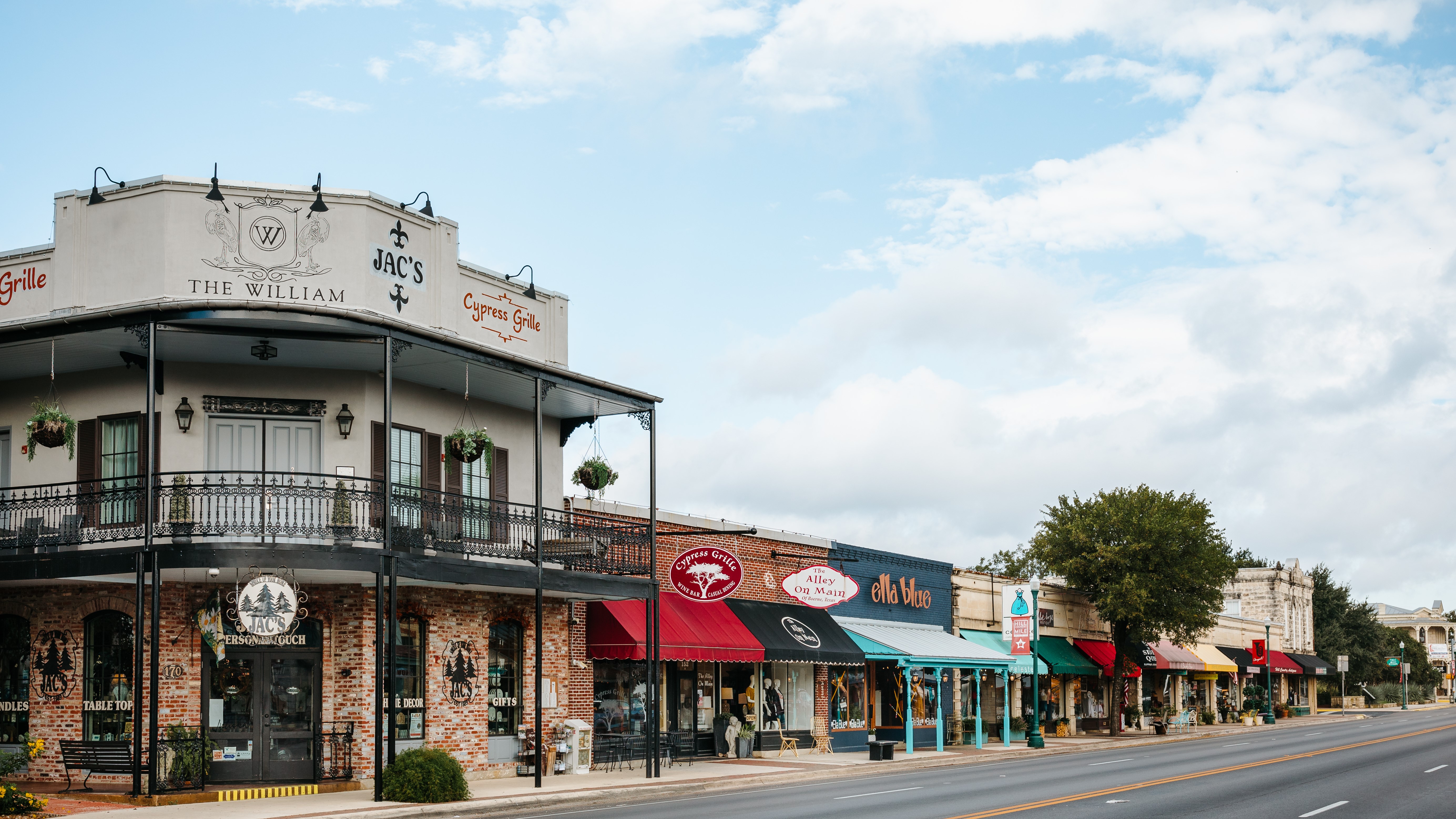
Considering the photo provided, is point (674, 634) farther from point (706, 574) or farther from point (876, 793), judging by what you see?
point (876, 793)

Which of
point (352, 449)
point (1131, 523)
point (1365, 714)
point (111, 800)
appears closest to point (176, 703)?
point (111, 800)

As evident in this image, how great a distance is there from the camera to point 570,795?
71.4 ft

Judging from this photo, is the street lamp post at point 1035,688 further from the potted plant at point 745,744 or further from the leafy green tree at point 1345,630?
the leafy green tree at point 1345,630

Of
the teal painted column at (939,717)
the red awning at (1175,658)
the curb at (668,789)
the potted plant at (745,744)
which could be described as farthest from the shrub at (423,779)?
the red awning at (1175,658)

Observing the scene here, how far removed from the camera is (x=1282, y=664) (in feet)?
245

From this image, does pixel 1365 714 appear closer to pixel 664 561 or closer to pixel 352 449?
pixel 664 561

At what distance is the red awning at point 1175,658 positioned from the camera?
54625 millimetres

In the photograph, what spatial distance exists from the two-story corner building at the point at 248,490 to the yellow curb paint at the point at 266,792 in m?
0.64

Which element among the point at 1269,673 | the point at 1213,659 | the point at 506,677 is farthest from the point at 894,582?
the point at 1269,673

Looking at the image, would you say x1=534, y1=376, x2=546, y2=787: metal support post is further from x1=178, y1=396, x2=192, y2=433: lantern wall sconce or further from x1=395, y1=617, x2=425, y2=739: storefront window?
x1=178, y1=396, x2=192, y2=433: lantern wall sconce

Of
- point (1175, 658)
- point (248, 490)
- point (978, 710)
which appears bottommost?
point (1175, 658)

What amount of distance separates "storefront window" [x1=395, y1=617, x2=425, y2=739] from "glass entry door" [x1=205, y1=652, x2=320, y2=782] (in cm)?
151

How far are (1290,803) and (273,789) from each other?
16.1 meters

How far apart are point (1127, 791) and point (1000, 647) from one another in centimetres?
A: 2308
